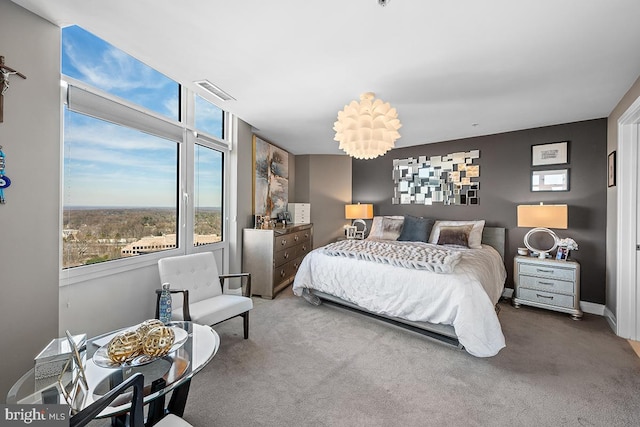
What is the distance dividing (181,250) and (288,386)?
1974 mm

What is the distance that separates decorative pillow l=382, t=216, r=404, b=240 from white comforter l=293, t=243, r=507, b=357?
136 cm

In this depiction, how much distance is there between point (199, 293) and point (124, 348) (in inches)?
55.0

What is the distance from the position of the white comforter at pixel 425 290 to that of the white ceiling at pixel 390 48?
6.05 ft

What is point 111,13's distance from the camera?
1.76m

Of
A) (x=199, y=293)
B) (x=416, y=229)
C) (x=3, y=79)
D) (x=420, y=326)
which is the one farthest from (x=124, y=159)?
(x=416, y=229)

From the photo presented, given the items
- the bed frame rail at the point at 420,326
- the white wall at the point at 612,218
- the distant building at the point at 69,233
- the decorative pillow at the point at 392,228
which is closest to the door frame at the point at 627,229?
the white wall at the point at 612,218

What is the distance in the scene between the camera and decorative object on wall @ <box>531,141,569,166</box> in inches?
148

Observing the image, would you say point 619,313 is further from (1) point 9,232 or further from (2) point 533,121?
(1) point 9,232

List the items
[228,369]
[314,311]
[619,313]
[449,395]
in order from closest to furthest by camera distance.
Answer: [449,395]
[228,369]
[619,313]
[314,311]

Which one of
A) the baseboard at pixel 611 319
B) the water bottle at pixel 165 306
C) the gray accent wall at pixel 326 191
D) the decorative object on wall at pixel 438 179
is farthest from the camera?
the gray accent wall at pixel 326 191

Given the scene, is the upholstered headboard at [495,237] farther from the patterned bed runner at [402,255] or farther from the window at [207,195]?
the window at [207,195]

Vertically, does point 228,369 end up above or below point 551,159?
below

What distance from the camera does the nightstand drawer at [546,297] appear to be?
3315mm

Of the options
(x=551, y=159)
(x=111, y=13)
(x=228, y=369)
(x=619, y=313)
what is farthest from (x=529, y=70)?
(x=228, y=369)
